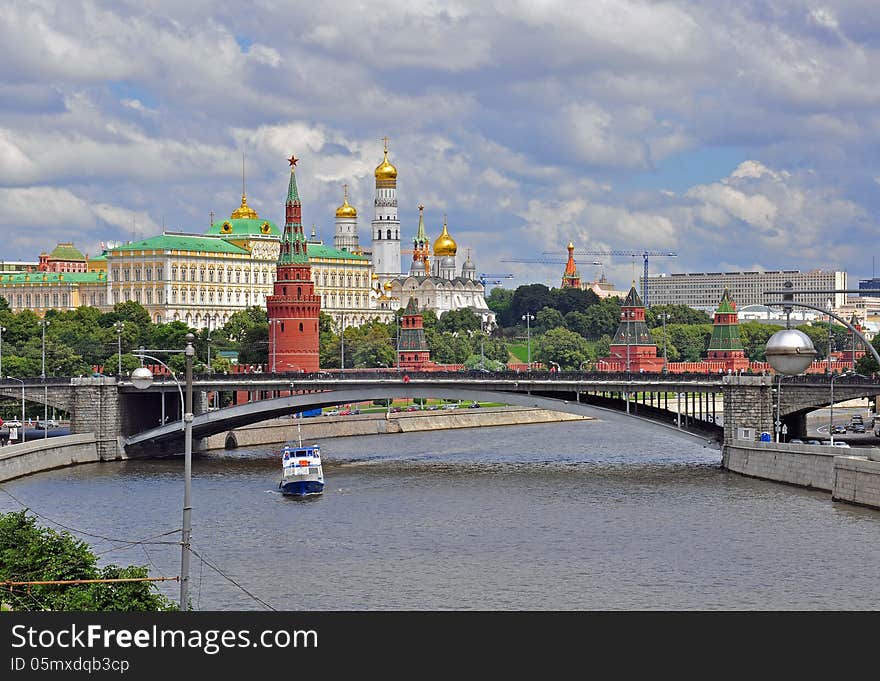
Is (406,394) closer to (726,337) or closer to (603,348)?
(726,337)

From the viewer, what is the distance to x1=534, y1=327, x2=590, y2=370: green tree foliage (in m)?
154

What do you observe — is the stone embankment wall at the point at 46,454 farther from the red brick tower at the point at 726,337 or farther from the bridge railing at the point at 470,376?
the red brick tower at the point at 726,337

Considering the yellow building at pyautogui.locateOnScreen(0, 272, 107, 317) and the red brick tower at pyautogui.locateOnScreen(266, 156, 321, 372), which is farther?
the yellow building at pyautogui.locateOnScreen(0, 272, 107, 317)

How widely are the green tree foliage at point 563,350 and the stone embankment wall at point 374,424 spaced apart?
119 feet

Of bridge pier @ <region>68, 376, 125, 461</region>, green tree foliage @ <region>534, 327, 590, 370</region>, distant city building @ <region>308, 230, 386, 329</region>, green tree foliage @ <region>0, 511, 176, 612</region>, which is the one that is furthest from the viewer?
distant city building @ <region>308, 230, 386, 329</region>

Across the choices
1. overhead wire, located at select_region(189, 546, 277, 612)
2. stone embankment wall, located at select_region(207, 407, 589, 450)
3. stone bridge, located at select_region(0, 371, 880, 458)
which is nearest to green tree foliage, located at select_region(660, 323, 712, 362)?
stone embankment wall, located at select_region(207, 407, 589, 450)

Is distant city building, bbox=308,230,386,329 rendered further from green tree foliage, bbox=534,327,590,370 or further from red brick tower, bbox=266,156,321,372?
red brick tower, bbox=266,156,321,372

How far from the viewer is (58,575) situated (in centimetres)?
3206

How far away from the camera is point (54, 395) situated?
83125mm

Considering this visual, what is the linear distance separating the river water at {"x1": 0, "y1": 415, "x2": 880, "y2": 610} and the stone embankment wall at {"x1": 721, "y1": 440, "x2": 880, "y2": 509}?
746mm

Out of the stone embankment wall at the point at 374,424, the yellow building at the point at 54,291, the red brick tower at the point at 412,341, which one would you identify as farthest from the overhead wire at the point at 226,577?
the yellow building at the point at 54,291
